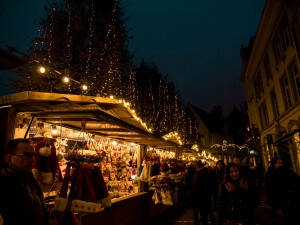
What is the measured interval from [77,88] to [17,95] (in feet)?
31.1

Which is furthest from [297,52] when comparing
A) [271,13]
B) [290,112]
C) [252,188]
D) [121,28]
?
[121,28]

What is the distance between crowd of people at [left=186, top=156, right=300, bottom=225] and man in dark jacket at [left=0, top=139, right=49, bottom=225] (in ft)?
9.32

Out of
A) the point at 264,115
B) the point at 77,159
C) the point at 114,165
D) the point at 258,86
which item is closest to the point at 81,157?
the point at 77,159

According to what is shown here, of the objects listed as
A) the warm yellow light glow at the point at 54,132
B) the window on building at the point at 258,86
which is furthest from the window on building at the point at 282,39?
the warm yellow light glow at the point at 54,132

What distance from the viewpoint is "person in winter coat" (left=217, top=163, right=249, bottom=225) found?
11.4 ft

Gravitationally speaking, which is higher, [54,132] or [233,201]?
[54,132]

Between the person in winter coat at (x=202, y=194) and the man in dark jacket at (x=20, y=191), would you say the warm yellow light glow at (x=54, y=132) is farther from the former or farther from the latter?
the person in winter coat at (x=202, y=194)

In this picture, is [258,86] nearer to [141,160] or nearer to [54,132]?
[141,160]

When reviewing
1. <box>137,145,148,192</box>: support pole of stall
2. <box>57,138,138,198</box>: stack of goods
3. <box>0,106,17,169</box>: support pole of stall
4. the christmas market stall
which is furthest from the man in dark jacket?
<box>137,145,148,192</box>: support pole of stall

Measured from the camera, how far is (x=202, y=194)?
5.94m

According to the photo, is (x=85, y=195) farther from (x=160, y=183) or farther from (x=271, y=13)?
(x=271, y=13)

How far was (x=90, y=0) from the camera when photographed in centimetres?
1257

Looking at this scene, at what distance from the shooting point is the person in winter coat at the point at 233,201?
3463 mm

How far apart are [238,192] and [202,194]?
2.55m
